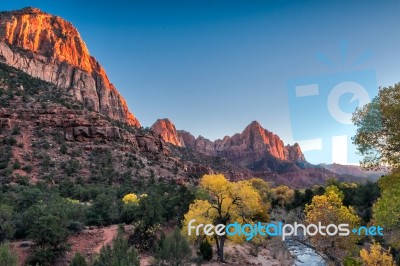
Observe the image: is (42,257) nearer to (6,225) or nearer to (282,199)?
(6,225)

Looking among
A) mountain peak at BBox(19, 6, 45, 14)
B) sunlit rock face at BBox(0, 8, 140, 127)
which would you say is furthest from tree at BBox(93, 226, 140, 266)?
mountain peak at BBox(19, 6, 45, 14)

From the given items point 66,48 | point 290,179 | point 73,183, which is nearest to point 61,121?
point 73,183

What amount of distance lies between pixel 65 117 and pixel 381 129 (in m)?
57.7

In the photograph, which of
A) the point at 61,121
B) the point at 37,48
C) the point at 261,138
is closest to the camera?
the point at 61,121

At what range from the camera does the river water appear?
81.3 ft

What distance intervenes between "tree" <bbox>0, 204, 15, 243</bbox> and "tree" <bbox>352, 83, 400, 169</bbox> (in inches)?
754

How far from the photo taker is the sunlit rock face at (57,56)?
101m

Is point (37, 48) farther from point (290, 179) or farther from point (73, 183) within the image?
point (290, 179)

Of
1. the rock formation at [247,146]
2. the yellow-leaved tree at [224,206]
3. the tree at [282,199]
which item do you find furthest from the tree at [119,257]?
the rock formation at [247,146]

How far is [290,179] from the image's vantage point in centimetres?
13538

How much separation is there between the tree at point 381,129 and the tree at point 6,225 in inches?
754

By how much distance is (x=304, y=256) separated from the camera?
27344mm

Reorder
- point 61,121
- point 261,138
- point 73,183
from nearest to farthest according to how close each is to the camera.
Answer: point 73,183 < point 61,121 < point 261,138

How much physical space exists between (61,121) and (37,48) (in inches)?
2519
